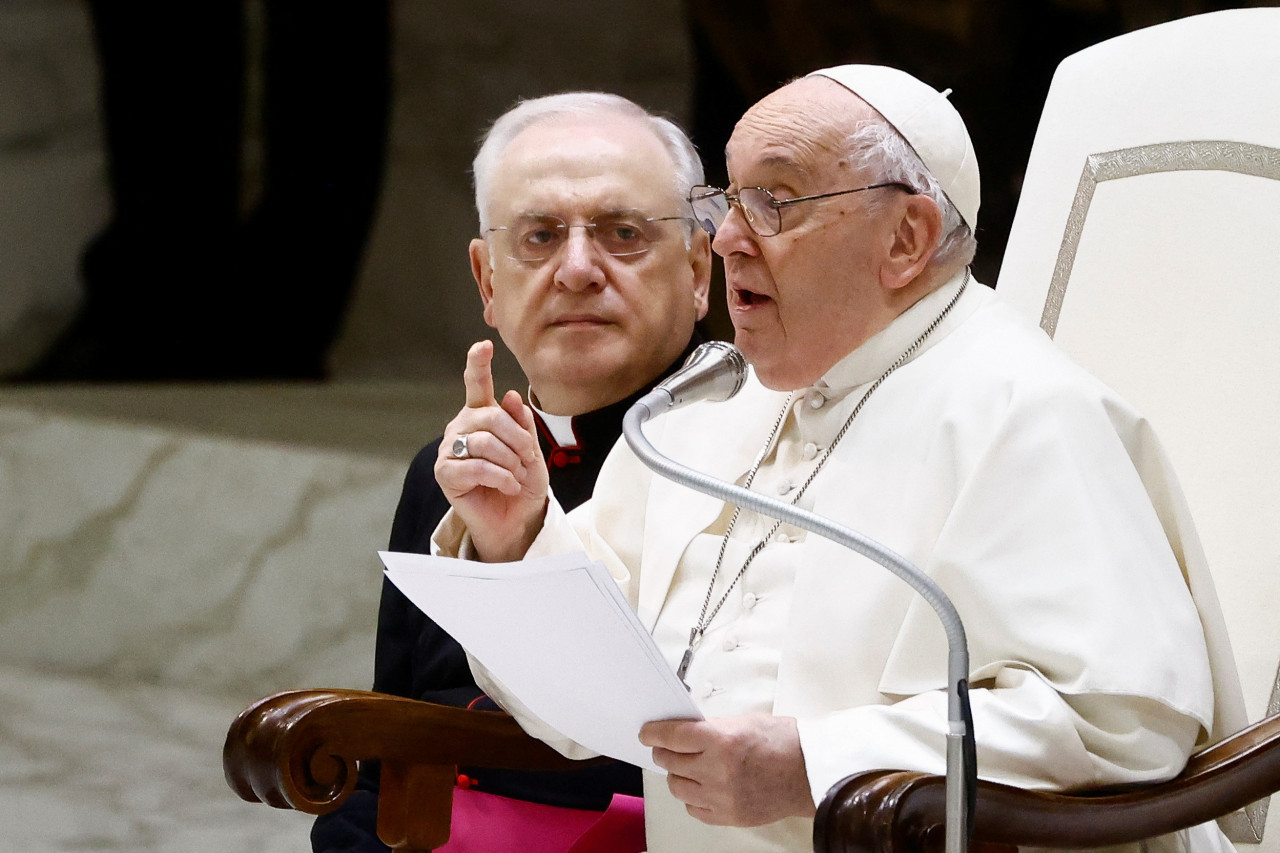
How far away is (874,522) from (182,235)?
15.3ft

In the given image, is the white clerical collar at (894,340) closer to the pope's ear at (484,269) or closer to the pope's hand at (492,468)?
the pope's hand at (492,468)

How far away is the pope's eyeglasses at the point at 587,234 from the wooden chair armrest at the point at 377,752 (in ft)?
3.05

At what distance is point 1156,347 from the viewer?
2.27 meters

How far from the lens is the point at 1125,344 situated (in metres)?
2.32

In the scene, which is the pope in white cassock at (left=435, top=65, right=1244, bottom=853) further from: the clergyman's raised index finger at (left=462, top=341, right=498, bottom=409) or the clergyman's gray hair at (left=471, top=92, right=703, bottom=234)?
the clergyman's gray hair at (left=471, top=92, right=703, bottom=234)

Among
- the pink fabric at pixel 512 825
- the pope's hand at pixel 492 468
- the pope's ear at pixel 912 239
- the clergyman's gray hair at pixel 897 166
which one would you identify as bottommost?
the pink fabric at pixel 512 825

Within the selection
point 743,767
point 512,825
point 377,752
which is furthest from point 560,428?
point 743,767

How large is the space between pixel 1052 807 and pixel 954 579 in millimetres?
328

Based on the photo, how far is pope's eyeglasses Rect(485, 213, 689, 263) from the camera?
2.66 meters

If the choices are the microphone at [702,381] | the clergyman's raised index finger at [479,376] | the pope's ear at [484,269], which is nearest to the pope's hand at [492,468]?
the clergyman's raised index finger at [479,376]

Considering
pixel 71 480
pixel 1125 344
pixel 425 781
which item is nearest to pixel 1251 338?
pixel 1125 344

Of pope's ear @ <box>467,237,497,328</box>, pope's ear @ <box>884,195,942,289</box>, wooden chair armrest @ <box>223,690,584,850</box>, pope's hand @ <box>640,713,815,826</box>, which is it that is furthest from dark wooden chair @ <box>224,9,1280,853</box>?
pope's ear @ <box>467,237,497,328</box>

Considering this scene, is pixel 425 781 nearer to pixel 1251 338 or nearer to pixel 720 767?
pixel 720 767

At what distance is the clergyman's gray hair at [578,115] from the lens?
277 cm
